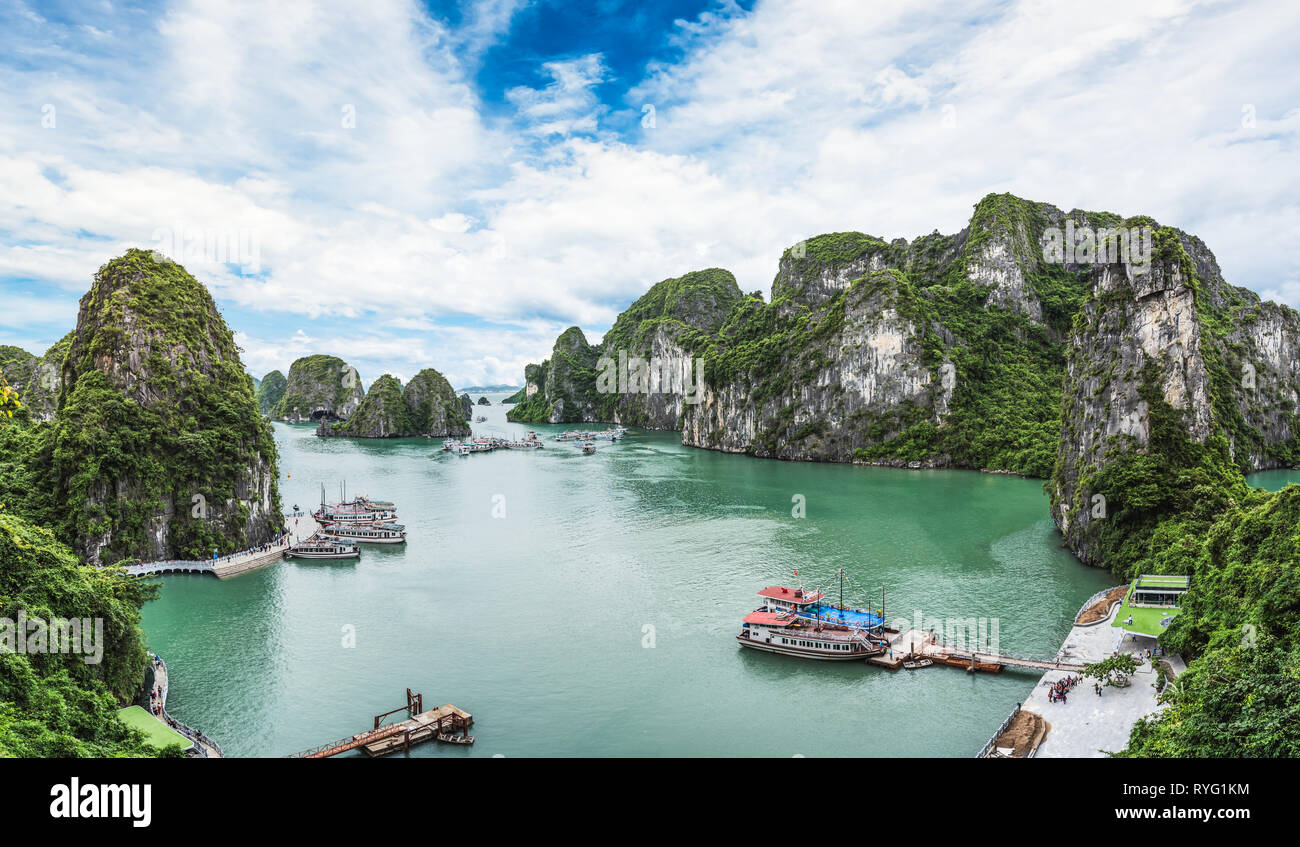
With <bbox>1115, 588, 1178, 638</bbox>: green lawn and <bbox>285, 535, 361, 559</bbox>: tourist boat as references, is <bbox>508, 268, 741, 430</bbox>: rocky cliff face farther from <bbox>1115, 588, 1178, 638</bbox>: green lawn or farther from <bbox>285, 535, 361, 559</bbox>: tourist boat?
<bbox>1115, 588, 1178, 638</bbox>: green lawn

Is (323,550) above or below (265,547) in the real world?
below

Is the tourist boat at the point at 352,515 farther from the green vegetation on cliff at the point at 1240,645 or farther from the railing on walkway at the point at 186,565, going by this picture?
the green vegetation on cliff at the point at 1240,645

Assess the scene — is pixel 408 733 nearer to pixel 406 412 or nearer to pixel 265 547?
pixel 265 547

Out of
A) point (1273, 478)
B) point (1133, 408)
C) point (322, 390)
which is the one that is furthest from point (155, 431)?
point (322, 390)

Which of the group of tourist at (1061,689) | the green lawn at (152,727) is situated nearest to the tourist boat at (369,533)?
the green lawn at (152,727)
